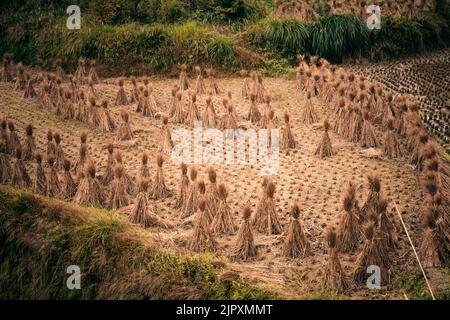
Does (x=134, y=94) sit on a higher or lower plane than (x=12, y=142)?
higher

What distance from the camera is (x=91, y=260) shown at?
6.73 metres

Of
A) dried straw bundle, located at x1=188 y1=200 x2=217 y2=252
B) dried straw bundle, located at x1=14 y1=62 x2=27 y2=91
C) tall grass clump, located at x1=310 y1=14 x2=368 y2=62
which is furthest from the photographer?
tall grass clump, located at x1=310 y1=14 x2=368 y2=62

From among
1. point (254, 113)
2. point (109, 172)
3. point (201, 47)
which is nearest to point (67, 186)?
point (109, 172)

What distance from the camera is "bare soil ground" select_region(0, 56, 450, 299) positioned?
6301 mm

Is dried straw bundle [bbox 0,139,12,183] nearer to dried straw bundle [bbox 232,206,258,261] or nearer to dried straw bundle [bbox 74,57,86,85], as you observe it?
dried straw bundle [bbox 232,206,258,261]

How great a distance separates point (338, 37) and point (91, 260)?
829 centimetres

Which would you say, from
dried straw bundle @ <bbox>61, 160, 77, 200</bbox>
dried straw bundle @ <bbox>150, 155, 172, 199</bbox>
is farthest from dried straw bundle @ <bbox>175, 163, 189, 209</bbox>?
dried straw bundle @ <bbox>61, 160, 77, 200</bbox>

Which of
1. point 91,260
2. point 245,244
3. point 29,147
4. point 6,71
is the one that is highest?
point 6,71

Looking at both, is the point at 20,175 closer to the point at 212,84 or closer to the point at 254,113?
the point at 254,113

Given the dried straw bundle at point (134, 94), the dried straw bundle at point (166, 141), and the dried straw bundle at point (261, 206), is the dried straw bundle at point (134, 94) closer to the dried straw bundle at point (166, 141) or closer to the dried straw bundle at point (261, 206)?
the dried straw bundle at point (166, 141)

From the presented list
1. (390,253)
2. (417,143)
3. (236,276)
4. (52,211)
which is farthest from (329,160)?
(52,211)

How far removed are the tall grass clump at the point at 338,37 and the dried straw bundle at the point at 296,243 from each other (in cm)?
735

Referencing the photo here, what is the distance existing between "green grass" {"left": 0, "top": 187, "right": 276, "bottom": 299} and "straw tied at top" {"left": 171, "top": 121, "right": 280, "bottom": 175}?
2085 millimetres
